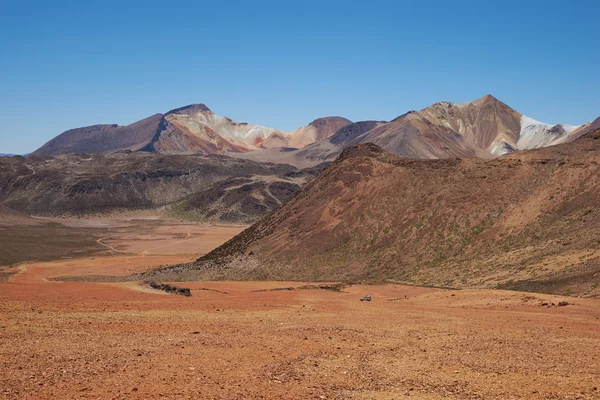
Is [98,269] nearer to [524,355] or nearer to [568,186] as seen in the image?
[568,186]

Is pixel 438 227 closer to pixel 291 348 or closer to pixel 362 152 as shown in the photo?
pixel 362 152

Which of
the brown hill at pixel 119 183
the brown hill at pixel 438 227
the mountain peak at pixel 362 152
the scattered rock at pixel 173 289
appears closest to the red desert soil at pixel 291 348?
the scattered rock at pixel 173 289

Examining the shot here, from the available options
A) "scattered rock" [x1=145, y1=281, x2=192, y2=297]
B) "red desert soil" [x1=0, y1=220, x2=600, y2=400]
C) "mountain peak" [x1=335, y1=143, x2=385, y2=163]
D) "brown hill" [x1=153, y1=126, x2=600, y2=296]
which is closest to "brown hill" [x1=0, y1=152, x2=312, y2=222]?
"mountain peak" [x1=335, y1=143, x2=385, y2=163]

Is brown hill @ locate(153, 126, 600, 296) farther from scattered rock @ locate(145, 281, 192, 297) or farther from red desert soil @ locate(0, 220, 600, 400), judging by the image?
scattered rock @ locate(145, 281, 192, 297)

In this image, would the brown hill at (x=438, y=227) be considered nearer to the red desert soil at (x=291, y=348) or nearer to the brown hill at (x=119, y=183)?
the red desert soil at (x=291, y=348)

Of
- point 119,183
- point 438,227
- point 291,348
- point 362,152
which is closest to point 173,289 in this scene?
point 291,348
